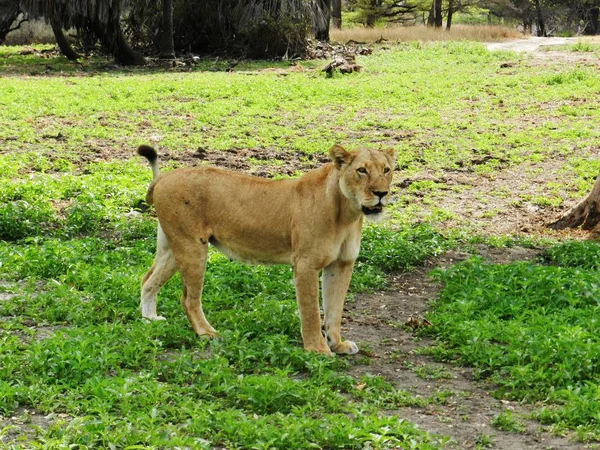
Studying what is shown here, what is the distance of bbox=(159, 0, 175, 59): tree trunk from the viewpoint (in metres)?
26.2

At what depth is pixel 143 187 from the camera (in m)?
12.2

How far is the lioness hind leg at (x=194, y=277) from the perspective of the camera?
7.29 meters

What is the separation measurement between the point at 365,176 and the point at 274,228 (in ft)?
3.00

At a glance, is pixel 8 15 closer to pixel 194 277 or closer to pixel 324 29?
pixel 324 29

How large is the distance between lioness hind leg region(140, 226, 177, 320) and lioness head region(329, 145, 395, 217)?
1.58 meters

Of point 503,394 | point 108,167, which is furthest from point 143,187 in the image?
point 503,394

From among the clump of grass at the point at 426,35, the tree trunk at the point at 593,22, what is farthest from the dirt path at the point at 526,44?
the tree trunk at the point at 593,22

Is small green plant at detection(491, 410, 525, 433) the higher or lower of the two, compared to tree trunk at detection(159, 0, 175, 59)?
lower

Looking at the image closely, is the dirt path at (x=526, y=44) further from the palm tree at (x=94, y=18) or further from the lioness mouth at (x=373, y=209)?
the lioness mouth at (x=373, y=209)

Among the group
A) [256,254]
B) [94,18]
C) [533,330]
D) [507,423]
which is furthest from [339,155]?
[94,18]

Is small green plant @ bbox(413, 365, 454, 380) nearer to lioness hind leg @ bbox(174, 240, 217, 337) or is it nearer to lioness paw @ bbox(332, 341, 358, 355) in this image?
lioness paw @ bbox(332, 341, 358, 355)

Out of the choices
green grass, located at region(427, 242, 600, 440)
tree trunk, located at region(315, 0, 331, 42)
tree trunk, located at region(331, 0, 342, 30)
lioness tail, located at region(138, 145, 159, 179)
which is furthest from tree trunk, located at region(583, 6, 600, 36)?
lioness tail, located at region(138, 145, 159, 179)

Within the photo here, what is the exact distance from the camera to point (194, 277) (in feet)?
23.9

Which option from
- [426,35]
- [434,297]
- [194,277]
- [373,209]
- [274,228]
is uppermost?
[426,35]
